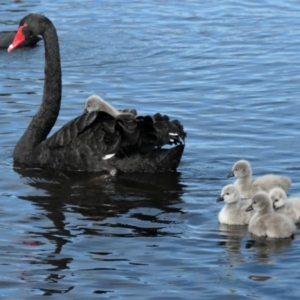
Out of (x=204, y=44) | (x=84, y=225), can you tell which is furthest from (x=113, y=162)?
(x=204, y=44)

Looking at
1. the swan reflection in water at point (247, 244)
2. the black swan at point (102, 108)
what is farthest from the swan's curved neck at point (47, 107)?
the swan reflection in water at point (247, 244)

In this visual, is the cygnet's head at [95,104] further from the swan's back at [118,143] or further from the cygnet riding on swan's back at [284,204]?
the cygnet riding on swan's back at [284,204]

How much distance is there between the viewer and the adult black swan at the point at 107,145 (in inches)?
341

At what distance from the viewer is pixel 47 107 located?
31.1ft

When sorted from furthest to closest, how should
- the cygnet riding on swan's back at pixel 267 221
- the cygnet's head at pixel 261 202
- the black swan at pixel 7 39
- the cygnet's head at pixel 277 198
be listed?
the black swan at pixel 7 39 → the cygnet's head at pixel 277 198 → the cygnet's head at pixel 261 202 → the cygnet riding on swan's back at pixel 267 221

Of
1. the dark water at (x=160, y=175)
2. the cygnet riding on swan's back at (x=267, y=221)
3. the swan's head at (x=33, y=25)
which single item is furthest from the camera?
the swan's head at (x=33, y=25)

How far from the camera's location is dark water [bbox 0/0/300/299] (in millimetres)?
6398

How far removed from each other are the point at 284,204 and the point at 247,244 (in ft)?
1.70

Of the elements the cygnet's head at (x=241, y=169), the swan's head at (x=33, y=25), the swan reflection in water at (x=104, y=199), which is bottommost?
the swan reflection in water at (x=104, y=199)

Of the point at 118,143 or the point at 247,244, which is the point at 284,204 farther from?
the point at 118,143

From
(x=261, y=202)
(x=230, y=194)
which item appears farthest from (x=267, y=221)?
(x=230, y=194)

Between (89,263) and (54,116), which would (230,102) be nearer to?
(54,116)

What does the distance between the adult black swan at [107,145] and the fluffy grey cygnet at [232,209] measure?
1333mm

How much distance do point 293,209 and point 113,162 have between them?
2.11 m
